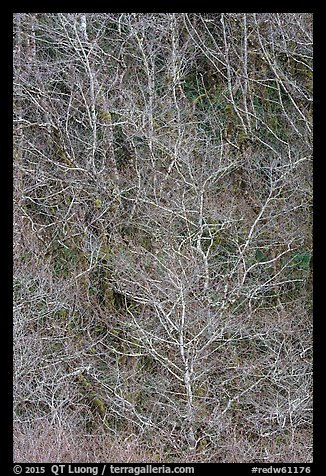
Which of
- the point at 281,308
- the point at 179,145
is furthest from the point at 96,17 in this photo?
the point at 281,308

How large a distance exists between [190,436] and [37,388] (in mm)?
1643

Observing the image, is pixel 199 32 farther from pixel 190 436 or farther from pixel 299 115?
pixel 190 436

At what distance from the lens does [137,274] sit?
5875mm

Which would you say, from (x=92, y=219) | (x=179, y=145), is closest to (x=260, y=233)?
(x=179, y=145)

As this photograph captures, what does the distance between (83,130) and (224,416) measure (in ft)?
11.1

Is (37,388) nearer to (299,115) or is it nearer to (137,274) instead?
(137,274)

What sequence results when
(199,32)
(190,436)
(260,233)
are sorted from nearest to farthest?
(190,436), (260,233), (199,32)

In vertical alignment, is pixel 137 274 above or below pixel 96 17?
below

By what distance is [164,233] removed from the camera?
5.91m

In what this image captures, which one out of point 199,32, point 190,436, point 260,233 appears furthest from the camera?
point 199,32

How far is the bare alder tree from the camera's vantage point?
5645 mm

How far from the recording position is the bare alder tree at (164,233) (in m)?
5.64

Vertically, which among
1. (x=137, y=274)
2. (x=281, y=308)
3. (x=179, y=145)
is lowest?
(x=281, y=308)

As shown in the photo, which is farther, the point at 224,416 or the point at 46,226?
the point at 46,226
